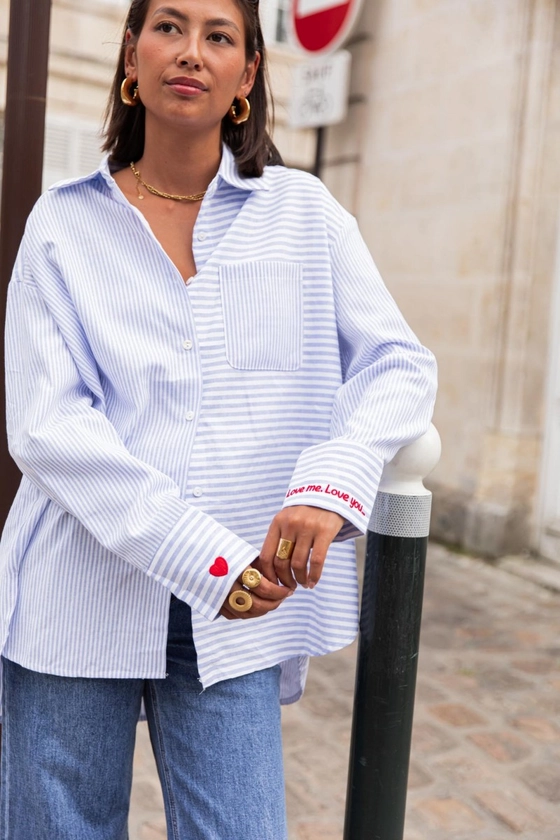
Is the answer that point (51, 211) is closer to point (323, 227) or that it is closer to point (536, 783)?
point (323, 227)

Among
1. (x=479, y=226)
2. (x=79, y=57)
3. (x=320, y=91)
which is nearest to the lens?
(x=479, y=226)

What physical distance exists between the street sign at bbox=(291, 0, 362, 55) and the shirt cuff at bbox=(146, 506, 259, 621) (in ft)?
17.2

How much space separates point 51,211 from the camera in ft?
4.56

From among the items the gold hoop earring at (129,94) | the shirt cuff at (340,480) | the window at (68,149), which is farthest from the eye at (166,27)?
the window at (68,149)

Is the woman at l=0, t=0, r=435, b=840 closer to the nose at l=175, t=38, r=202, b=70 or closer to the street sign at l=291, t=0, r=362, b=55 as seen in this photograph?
the nose at l=175, t=38, r=202, b=70

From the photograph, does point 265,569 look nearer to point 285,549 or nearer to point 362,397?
point 285,549

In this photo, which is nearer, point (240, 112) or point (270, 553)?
point (270, 553)

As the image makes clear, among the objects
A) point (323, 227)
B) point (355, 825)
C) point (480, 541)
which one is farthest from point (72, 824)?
point (480, 541)

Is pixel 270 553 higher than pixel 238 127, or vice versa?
pixel 238 127

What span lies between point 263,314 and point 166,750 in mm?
645

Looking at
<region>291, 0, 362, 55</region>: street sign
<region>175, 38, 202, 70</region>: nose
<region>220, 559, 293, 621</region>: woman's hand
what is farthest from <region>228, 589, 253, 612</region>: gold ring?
<region>291, 0, 362, 55</region>: street sign

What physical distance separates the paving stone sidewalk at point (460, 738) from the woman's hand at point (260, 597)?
162cm

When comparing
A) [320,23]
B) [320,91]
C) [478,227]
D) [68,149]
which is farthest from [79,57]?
[478,227]

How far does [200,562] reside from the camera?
1.21 m
